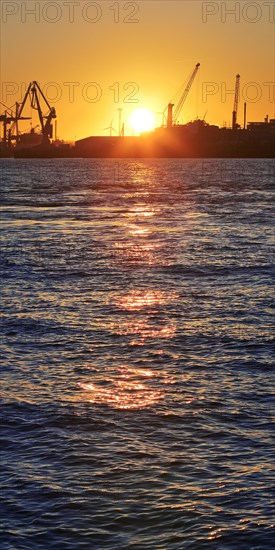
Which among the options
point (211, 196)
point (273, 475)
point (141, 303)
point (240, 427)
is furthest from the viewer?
point (211, 196)

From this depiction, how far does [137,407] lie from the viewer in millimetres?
13219

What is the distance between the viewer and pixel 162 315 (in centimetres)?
2019

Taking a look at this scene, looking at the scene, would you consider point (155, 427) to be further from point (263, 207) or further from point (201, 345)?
point (263, 207)

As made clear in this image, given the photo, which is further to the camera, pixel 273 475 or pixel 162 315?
pixel 162 315

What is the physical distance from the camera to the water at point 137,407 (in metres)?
9.58

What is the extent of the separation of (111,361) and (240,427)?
13.3 feet

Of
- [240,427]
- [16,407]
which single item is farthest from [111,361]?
[240,427]

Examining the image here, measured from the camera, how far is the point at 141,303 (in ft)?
71.5

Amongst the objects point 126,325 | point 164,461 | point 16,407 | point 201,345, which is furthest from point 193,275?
point 164,461

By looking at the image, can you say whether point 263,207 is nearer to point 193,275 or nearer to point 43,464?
point 193,275

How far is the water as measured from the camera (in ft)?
31.4

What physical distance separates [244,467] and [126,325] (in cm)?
845

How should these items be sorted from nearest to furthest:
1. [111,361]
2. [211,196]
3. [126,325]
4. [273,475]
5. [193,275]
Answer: [273,475]
[111,361]
[126,325]
[193,275]
[211,196]

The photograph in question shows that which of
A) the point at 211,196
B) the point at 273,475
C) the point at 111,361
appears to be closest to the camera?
the point at 273,475
